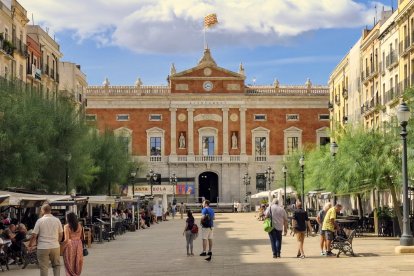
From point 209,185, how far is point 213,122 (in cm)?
737

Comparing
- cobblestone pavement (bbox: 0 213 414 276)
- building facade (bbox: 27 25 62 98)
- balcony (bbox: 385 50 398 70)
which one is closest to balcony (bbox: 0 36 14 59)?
building facade (bbox: 27 25 62 98)

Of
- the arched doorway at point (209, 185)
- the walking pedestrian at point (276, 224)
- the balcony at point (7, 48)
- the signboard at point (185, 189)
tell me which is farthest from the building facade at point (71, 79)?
the walking pedestrian at point (276, 224)

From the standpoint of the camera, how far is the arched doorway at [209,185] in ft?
330

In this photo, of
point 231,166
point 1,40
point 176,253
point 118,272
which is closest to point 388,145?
point 176,253

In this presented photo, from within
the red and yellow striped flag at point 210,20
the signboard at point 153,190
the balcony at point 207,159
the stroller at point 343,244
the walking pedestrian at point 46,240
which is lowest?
the stroller at point 343,244

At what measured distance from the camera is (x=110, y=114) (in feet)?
325

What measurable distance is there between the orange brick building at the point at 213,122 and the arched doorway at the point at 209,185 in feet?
0.79

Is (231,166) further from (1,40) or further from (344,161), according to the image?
(344,161)

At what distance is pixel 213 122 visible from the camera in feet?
329

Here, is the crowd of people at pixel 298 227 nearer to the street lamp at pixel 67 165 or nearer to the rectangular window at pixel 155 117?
the street lamp at pixel 67 165

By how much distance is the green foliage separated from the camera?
115 feet

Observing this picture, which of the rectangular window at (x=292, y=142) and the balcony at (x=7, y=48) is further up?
the balcony at (x=7, y=48)

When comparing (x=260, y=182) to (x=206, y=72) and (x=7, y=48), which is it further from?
(x=7, y=48)

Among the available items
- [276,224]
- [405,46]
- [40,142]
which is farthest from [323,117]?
[276,224]
